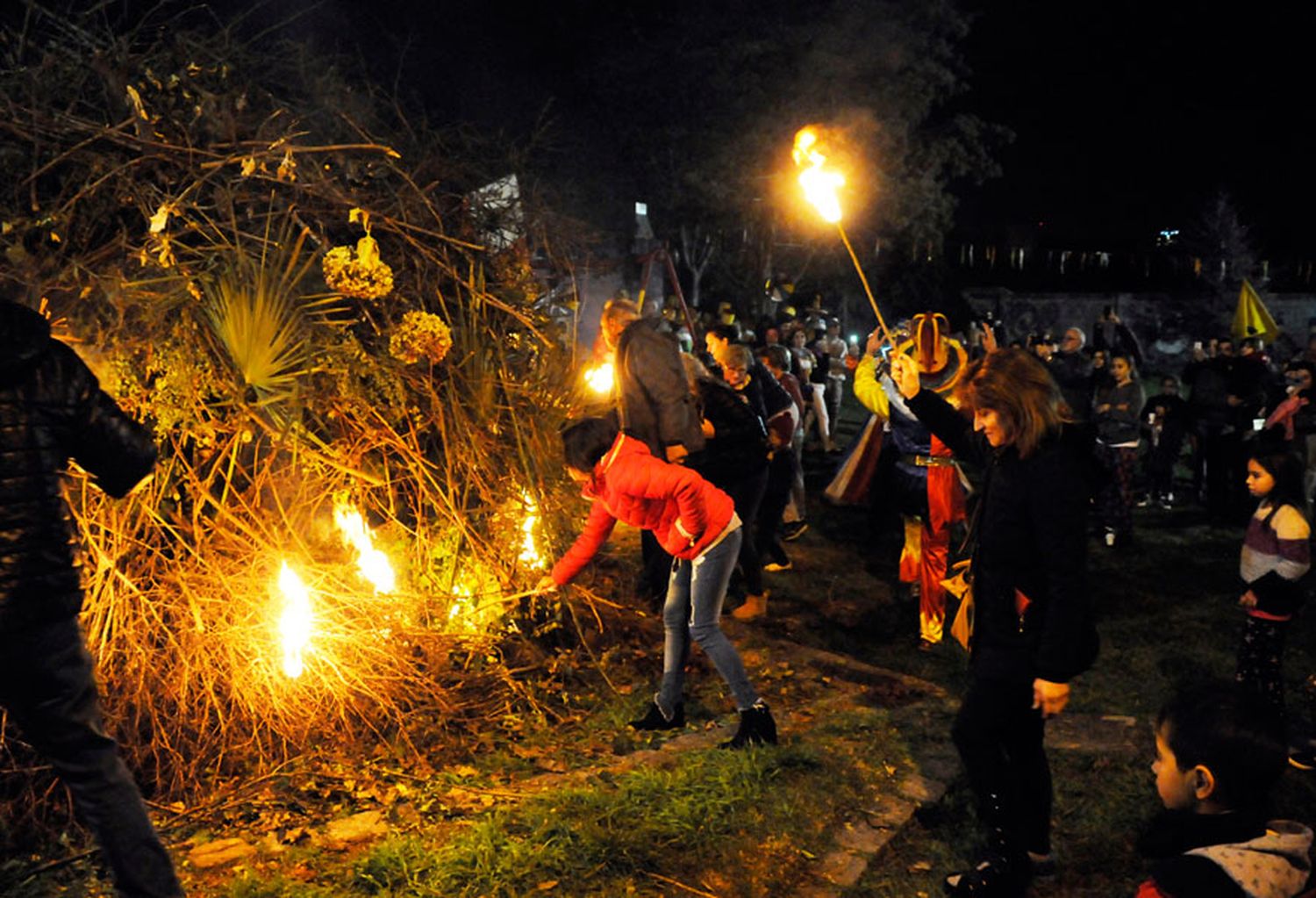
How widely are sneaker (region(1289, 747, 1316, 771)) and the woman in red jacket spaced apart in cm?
251

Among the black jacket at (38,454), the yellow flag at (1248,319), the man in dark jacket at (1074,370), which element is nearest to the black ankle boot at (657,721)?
the black jacket at (38,454)

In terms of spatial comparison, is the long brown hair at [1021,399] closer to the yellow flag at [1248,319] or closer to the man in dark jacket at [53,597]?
the man in dark jacket at [53,597]

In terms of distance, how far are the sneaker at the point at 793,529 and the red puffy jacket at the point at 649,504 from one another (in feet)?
16.0

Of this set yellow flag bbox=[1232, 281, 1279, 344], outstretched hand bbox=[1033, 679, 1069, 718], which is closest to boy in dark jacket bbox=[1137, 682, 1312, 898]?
outstretched hand bbox=[1033, 679, 1069, 718]

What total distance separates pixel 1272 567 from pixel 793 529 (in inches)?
191

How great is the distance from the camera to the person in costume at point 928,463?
21.8 feet

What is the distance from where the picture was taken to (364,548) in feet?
17.5

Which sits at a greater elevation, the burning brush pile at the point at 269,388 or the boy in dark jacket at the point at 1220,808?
the burning brush pile at the point at 269,388

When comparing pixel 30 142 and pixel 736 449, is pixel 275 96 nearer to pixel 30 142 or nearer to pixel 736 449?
pixel 30 142

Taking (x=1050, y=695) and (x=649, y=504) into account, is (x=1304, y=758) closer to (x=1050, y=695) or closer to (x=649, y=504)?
(x=1050, y=695)

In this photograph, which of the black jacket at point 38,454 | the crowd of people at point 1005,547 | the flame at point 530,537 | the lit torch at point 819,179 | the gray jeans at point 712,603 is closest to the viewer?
the crowd of people at point 1005,547

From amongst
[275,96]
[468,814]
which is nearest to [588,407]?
[275,96]

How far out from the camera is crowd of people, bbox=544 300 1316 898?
98.5 inches

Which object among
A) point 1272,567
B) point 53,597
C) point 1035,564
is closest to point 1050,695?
point 1035,564
